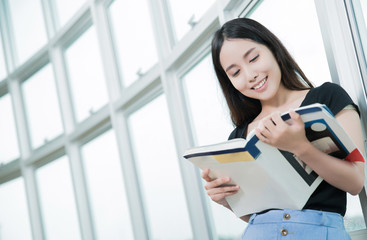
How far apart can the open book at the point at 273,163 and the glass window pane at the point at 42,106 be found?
3.76 m

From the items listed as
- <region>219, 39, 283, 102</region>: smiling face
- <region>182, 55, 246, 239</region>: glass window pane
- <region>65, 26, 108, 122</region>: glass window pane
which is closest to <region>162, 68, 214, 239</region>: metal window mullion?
<region>182, 55, 246, 239</region>: glass window pane

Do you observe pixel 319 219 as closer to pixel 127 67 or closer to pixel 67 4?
pixel 127 67

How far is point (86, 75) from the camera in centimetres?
441

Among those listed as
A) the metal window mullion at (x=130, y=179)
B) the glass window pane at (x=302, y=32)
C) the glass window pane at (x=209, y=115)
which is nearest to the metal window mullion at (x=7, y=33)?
the metal window mullion at (x=130, y=179)

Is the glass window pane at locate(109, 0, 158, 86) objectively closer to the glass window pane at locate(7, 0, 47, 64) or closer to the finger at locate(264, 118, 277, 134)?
the glass window pane at locate(7, 0, 47, 64)

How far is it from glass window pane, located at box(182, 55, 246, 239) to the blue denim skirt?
1.35 meters

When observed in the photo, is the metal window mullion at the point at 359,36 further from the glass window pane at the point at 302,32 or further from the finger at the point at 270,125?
the finger at the point at 270,125

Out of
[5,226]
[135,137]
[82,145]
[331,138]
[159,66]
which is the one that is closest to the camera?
[331,138]

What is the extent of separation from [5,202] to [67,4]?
7.52 feet

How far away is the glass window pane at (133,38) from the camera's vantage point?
3480 millimetres

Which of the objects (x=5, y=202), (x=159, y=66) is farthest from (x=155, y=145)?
(x=5, y=202)

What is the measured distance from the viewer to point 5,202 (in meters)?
5.47

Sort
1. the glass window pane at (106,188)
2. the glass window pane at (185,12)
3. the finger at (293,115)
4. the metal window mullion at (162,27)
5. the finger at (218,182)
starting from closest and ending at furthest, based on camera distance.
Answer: the finger at (293,115) → the finger at (218,182) → the glass window pane at (185,12) → the metal window mullion at (162,27) → the glass window pane at (106,188)

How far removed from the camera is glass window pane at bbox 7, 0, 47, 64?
16.7 ft
